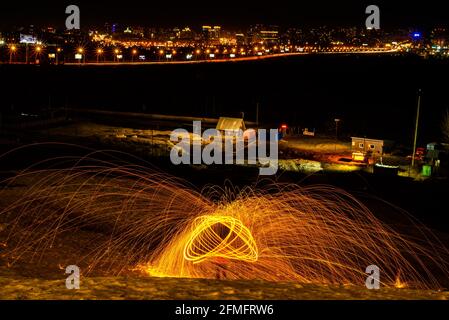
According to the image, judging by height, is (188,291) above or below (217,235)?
above

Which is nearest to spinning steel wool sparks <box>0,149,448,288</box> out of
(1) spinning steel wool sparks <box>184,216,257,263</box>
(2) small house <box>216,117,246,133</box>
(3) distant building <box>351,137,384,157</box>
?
(1) spinning steel wool sparks <box>184,216,257,263</box>

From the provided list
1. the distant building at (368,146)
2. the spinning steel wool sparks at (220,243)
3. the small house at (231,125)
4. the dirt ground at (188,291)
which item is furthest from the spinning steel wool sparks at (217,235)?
the small house at (231,125)

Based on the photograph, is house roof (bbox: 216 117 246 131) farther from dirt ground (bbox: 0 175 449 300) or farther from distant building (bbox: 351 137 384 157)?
dirt ground (bbox: 0 175 449 300)

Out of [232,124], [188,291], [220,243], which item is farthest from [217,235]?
[232,124]

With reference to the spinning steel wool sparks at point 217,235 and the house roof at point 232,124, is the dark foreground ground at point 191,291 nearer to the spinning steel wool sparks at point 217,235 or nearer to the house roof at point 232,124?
the spinning steel wool sparks at point 217,235

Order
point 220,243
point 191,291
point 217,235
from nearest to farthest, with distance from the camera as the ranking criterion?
1. point 191,291
2. point 220,243
3. point 217,235

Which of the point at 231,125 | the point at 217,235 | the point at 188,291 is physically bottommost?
the point at 217,235

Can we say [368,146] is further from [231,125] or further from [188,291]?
[188,291]
